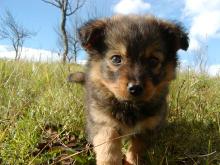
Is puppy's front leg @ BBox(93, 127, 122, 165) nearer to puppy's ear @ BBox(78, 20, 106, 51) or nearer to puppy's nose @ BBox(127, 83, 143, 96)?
puppy's nose @ BBox(127, 83, 143, 96)

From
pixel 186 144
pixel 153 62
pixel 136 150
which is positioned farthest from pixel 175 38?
pixel 136 150

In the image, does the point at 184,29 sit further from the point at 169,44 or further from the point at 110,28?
the point at 110,28

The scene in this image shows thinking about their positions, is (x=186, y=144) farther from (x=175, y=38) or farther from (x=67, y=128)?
(x=67, y=128)

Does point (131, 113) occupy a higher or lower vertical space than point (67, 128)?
higher

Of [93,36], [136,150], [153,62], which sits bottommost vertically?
[136,150]

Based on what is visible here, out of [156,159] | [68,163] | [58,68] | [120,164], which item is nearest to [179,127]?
[156,159]

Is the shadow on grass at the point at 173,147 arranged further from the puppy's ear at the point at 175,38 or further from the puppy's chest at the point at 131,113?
the puppy's ear at the point at 175,38

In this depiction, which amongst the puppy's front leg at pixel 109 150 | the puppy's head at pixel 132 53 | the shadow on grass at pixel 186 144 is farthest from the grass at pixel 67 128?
the puppy's head at pixel 132 53
